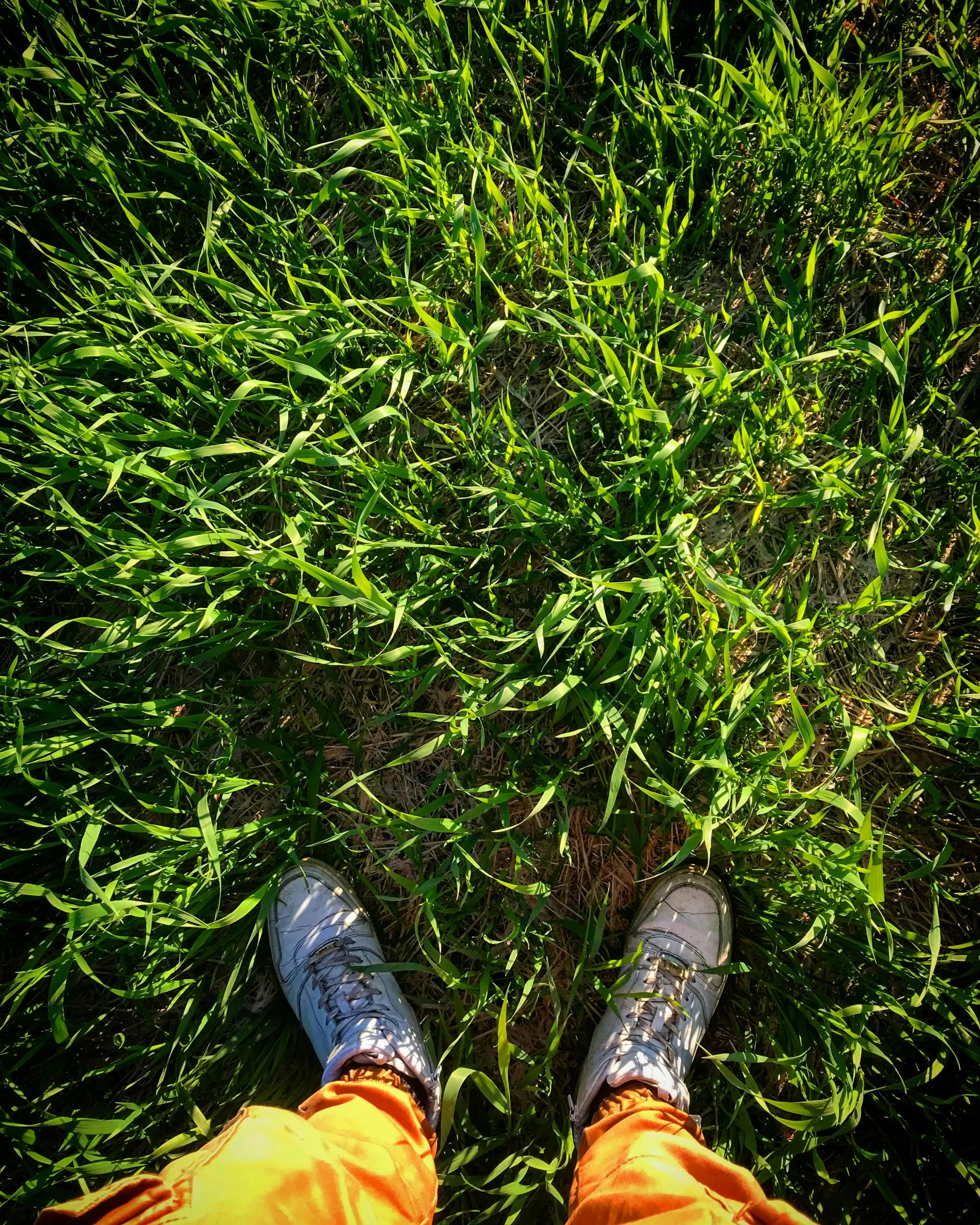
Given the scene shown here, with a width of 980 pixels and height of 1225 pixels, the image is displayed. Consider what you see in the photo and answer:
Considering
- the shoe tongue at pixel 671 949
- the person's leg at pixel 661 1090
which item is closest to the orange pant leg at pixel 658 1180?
the person's leg at pixel 661 1090

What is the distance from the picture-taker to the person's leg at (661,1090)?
1.02 m

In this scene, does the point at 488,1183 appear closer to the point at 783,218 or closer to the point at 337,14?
the point at 783,218

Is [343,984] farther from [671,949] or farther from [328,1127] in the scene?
[671,949]

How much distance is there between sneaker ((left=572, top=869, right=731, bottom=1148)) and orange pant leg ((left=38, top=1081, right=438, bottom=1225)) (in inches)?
13.6

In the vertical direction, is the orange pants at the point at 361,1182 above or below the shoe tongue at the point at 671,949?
above

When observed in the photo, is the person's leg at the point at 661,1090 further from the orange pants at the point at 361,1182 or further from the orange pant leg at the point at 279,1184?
the orange pant leg at the point at 279,1184

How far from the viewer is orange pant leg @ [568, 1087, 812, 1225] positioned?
100cm

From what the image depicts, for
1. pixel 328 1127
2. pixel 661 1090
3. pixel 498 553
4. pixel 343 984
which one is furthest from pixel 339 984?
pixel 498 553

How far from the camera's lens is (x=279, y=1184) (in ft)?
3.26

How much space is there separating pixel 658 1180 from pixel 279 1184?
522 millimetres

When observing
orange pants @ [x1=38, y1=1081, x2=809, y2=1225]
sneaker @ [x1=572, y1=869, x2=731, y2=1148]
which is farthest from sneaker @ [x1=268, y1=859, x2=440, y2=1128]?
sneaker @ [x1=572, y1=869, x2=731, y2=1148]

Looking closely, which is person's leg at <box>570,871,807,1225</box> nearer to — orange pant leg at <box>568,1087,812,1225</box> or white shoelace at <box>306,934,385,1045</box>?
orange pant leg at <box>568,1087,812,1225</box>

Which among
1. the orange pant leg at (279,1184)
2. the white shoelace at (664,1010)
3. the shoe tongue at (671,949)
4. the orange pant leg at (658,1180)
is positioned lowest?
the white shoelace at (664,1010)

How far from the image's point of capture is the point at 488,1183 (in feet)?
4.59
